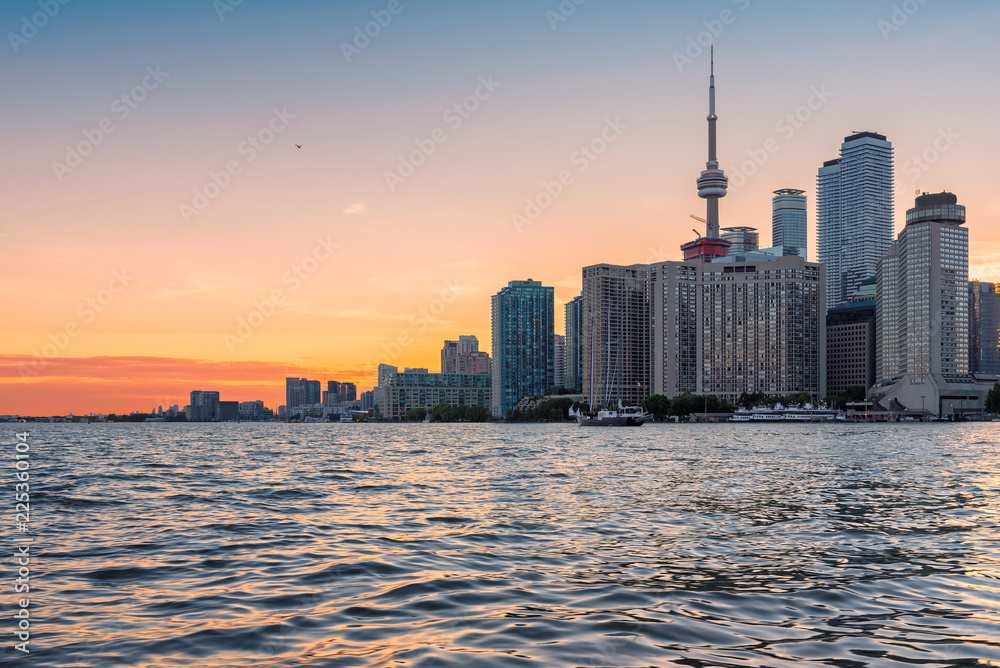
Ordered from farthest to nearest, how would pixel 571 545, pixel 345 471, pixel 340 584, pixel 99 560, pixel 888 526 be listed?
pixel 345 471 < pixel 888 526 < pixel 571 545 < pixel 99 560 < pixel 340 584

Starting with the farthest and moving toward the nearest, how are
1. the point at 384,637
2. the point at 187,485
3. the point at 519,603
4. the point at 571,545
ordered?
1. the point at 187,485
2. the point at 571,545
3. the point at 519,603
4. the point at 384,637

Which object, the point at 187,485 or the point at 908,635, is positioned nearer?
the point at 908,635

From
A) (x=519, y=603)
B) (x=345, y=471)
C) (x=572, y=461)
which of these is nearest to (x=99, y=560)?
(x=519, y=603)

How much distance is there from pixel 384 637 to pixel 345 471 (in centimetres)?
4036

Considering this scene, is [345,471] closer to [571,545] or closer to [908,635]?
[571,545]

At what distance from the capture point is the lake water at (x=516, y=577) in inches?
481

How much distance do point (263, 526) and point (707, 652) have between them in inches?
701

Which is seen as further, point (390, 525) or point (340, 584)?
point (390, 525)

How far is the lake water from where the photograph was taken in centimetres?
1223

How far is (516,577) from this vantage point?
698 inches

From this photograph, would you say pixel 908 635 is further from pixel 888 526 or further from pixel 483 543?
pixel 888 526

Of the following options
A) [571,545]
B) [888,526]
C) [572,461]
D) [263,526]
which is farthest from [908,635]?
[572,461]

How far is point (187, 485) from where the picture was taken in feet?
135

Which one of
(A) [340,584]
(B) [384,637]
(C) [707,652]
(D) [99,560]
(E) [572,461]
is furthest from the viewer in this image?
(E) [572,461]
